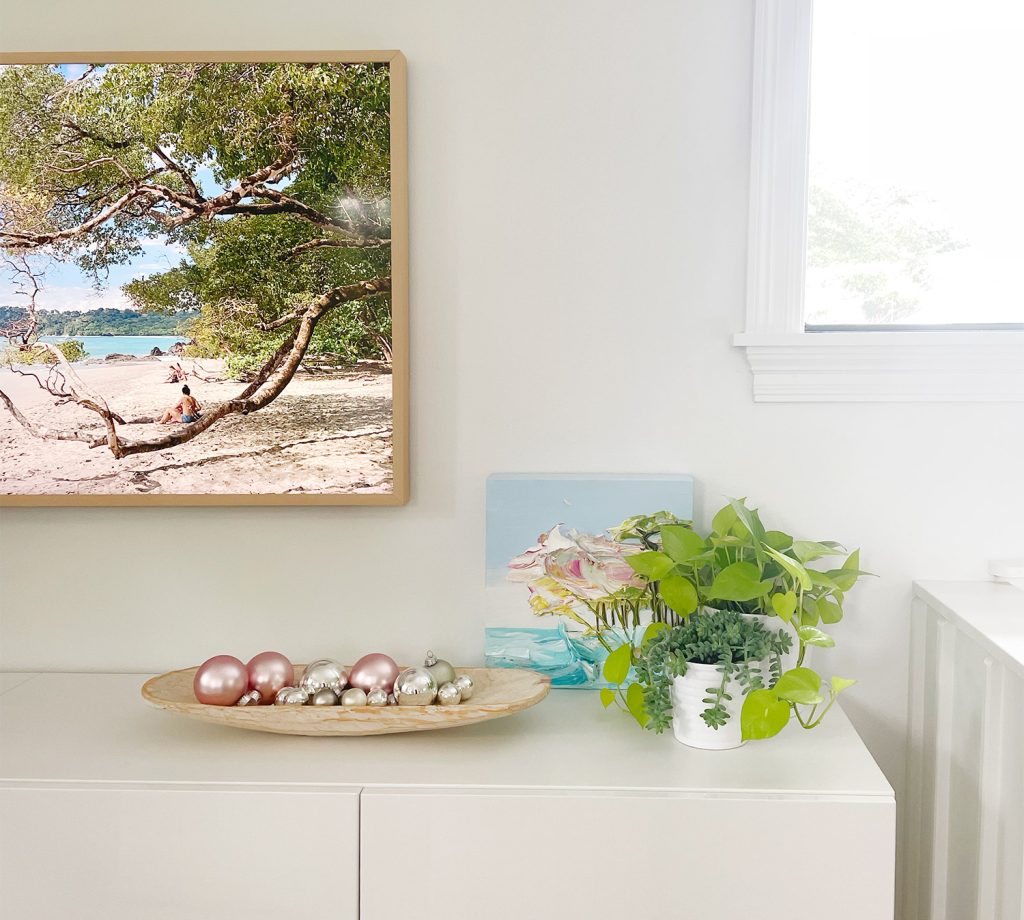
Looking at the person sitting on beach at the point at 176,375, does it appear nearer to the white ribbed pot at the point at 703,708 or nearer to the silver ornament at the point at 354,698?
the silver ornament at the point at 354,698

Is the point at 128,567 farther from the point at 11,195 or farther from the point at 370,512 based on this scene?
the point at 11,195

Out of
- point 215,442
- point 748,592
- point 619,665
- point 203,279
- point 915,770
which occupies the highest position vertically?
point 203,279

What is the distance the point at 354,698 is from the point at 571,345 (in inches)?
23.5

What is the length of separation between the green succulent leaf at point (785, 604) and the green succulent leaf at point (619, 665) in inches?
7.8

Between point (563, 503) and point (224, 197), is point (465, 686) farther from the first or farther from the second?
point (224, 197)

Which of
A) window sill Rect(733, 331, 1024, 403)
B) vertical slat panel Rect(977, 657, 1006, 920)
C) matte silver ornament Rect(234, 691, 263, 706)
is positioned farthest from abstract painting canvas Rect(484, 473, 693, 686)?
vertical slat panel Rect(977, 657, 1006, 920)

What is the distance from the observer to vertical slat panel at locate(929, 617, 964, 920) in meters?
1.29

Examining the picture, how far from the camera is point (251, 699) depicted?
4.09ft

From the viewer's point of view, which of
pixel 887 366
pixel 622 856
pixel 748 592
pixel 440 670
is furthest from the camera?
pixel 887 366

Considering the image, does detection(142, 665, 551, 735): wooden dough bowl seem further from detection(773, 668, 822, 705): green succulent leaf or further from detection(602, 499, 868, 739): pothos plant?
detection(773, 668, 822, 705): green succulent leaf

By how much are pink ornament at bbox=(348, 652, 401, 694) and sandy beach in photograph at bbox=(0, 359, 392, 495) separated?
279 millimetres

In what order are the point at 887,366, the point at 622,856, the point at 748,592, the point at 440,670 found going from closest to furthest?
the point at 622,856
the point at 748,592
the point at 440,670
the point at 887,366

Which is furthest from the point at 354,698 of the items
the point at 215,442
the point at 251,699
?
the point at 215,442

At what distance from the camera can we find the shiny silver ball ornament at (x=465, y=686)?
4.09 feet
